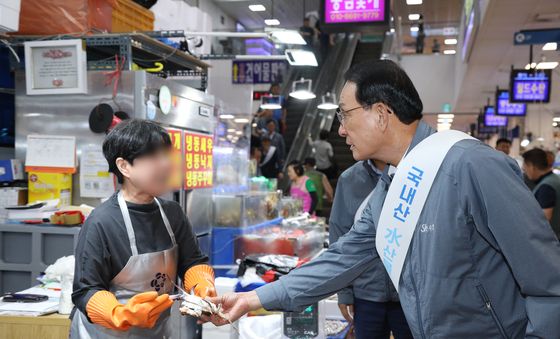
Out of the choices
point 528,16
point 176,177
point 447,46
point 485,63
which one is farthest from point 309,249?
point 447,46

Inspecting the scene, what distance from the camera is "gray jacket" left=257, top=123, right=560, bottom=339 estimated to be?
157 cm

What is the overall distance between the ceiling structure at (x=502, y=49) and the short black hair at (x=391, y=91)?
623 cm

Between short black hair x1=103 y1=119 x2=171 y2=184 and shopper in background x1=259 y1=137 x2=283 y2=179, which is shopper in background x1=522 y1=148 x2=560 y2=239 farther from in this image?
shopper in background x1=259 y1=137 x2=283 y2=179

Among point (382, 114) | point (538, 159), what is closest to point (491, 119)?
point (538, 159)

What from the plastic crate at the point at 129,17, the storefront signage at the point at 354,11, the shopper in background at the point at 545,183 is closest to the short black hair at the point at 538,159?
the shopper in background at the point at 545,183

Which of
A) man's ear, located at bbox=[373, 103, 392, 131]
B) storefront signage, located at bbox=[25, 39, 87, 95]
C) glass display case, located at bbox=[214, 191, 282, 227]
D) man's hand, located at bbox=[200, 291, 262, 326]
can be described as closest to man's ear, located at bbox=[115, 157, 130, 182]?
man's hand, located at bbox=[200, 291, 262, 326]

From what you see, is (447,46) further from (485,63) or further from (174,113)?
(174,113)

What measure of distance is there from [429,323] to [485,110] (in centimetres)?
1919

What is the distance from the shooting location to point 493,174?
1.61 m

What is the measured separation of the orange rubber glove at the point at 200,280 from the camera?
8.46 ft

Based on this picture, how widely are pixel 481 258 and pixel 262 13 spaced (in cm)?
543

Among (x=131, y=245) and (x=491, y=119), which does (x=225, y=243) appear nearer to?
(x=131, y=245)

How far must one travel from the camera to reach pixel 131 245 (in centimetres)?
248

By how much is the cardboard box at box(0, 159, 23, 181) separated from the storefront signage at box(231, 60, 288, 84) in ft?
26.7
